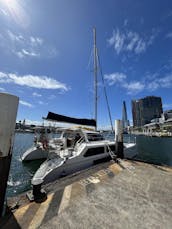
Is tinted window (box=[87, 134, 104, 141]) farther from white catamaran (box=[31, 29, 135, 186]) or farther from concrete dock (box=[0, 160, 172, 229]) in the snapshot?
concrete dock (box=[0, 160, 172, 229])

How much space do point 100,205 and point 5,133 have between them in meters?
2.73

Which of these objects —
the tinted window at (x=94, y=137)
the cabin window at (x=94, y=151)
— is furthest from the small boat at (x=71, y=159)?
the tinted window at (x=94, y=137)

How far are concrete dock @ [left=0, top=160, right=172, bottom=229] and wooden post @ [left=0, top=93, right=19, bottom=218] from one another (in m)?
0.68

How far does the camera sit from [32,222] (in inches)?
93.0

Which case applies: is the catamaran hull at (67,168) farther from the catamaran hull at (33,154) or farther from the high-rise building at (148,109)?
the high-rise building at (148,109)

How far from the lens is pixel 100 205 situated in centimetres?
294

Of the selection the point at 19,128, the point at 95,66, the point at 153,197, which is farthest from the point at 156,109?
the point at 153,197

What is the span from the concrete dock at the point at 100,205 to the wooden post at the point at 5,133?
68 cm

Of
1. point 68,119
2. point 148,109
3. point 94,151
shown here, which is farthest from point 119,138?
point 148,109

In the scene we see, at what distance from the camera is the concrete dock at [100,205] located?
94.0 inches

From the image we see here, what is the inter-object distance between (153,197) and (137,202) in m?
0.57

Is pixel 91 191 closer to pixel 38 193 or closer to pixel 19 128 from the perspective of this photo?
pixel 38 193

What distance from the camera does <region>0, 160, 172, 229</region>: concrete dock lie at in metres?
2.39

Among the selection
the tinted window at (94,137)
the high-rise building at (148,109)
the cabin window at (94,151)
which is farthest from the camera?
the high-rise building at (148,109)
